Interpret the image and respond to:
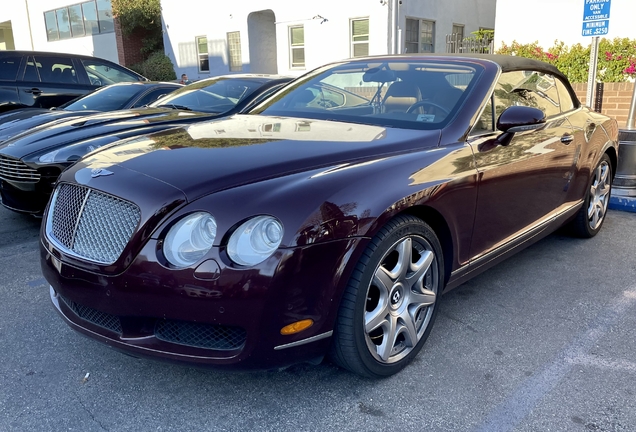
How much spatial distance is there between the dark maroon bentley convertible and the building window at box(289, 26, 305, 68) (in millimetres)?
13950

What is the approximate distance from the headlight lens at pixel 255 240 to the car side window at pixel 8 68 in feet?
25.9

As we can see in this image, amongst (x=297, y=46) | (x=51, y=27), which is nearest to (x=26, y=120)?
(x=297, y=46)

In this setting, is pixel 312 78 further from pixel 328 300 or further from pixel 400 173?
pixel 328 300

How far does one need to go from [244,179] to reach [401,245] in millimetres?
790

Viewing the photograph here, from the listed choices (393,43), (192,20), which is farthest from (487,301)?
(192,20)

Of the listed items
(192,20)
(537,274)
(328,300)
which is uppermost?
(192,20)

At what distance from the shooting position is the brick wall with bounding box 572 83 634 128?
9.19 metres

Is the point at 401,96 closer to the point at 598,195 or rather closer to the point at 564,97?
the point at 564,97

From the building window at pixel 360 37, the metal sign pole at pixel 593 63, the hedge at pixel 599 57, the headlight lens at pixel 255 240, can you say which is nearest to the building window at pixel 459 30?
the building window at pixel 360 37

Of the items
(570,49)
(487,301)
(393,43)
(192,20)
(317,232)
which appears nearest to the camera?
(317,232)

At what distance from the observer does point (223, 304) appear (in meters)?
2.03

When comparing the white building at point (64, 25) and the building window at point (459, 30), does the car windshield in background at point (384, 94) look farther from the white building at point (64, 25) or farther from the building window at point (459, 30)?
the white building at point (64, 25)

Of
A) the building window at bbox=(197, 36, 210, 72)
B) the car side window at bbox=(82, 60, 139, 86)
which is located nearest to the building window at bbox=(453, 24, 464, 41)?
the building window at bbox=(197, 36, 210, 72)

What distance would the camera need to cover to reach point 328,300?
219 cm
